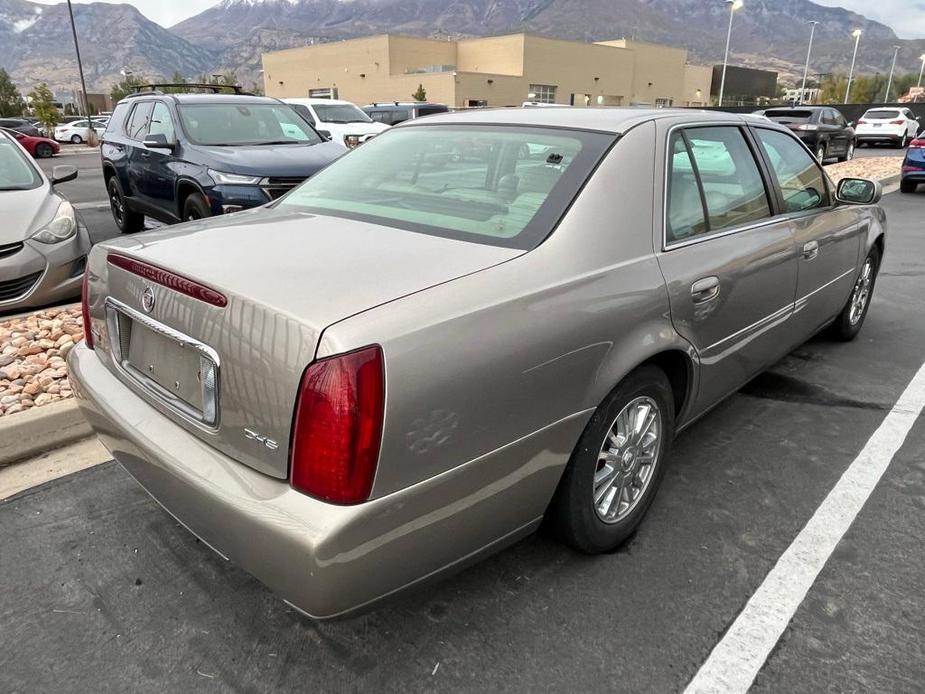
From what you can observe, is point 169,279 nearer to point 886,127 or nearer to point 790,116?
point 790,116

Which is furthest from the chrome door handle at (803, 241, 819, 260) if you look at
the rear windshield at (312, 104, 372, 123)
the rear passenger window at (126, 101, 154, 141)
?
Answer: the rear windshield at (312, 104, 372, 123)

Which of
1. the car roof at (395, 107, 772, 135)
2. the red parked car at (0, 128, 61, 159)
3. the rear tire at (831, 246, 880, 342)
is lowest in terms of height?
the red parked car at (0, 128, 61, 159)

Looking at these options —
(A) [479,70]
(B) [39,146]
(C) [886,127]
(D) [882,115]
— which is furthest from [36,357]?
(A) [479,70]

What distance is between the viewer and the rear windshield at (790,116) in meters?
18.3

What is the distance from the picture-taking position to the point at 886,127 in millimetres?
26266

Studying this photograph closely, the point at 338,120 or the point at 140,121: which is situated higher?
the point at 140,121

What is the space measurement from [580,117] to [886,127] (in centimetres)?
2887

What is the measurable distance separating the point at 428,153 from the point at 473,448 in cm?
158

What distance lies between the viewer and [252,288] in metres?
1.93

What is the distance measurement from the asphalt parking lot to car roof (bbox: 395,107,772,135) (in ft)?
5.17

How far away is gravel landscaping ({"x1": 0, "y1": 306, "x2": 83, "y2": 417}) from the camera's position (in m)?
3.81

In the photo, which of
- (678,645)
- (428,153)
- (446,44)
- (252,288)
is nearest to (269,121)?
(428,153)

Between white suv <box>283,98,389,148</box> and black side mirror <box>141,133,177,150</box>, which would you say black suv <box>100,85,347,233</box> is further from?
white suv <box>283,98,389,148</box>

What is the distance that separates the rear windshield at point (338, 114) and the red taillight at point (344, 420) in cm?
1444
